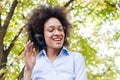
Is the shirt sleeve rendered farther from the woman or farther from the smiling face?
the smiling face

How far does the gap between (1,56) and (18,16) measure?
3.07ft

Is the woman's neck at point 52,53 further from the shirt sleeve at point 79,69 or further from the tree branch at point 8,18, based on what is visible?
the tree branch at point 8,18

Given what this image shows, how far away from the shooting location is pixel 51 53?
250cm

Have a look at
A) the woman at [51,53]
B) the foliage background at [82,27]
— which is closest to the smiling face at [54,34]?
the woman at [51,53]

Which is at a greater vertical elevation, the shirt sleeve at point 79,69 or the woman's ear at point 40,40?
the woman's ear at point 40,40

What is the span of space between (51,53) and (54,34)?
0.17 meters

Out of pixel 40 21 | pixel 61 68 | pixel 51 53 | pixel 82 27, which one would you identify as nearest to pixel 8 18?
pixel 82 27

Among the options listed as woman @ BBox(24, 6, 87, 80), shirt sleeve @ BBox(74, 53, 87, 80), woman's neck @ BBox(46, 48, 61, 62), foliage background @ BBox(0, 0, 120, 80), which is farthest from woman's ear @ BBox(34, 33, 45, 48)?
foliage background @ BBox(0, 0, 120, 80)

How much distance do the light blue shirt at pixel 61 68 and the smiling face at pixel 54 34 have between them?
0.09 meters

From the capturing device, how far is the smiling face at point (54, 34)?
2412mm

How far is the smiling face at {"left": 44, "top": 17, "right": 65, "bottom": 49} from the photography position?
7.91 ft

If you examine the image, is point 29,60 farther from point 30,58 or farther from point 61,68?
point 61,68

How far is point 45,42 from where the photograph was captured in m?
2.55

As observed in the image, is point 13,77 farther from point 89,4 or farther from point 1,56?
point 89,4
